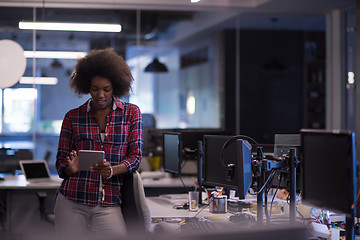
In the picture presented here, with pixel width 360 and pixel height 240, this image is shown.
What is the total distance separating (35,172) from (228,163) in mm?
2893

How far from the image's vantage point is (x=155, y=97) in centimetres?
759

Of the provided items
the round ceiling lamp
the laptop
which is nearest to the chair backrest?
the laptop

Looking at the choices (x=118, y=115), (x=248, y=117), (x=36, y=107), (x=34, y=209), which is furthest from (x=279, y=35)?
(x=118, y=115)

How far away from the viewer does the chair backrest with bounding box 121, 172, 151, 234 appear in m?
2.57

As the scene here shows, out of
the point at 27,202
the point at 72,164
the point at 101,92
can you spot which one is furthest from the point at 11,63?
the point at 72,164

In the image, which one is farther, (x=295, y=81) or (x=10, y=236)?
(x=295, y=81)

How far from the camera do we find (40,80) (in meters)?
6.96

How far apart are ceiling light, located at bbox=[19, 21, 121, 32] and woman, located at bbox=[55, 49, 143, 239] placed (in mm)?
3737

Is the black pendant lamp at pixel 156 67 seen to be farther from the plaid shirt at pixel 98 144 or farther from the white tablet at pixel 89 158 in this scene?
the white tablet at pixel 89 158

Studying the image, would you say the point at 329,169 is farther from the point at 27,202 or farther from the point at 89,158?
the point at 27,202

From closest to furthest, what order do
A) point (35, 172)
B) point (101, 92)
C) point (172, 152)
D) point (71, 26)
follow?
point (101, 92) → point (172, 152) → point (35, 172) → point (71, 26)

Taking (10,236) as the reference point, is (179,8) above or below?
above

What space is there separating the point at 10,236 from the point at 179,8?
13.7 ft

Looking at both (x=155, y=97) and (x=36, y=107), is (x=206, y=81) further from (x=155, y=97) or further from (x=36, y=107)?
(x=36, y=107)
